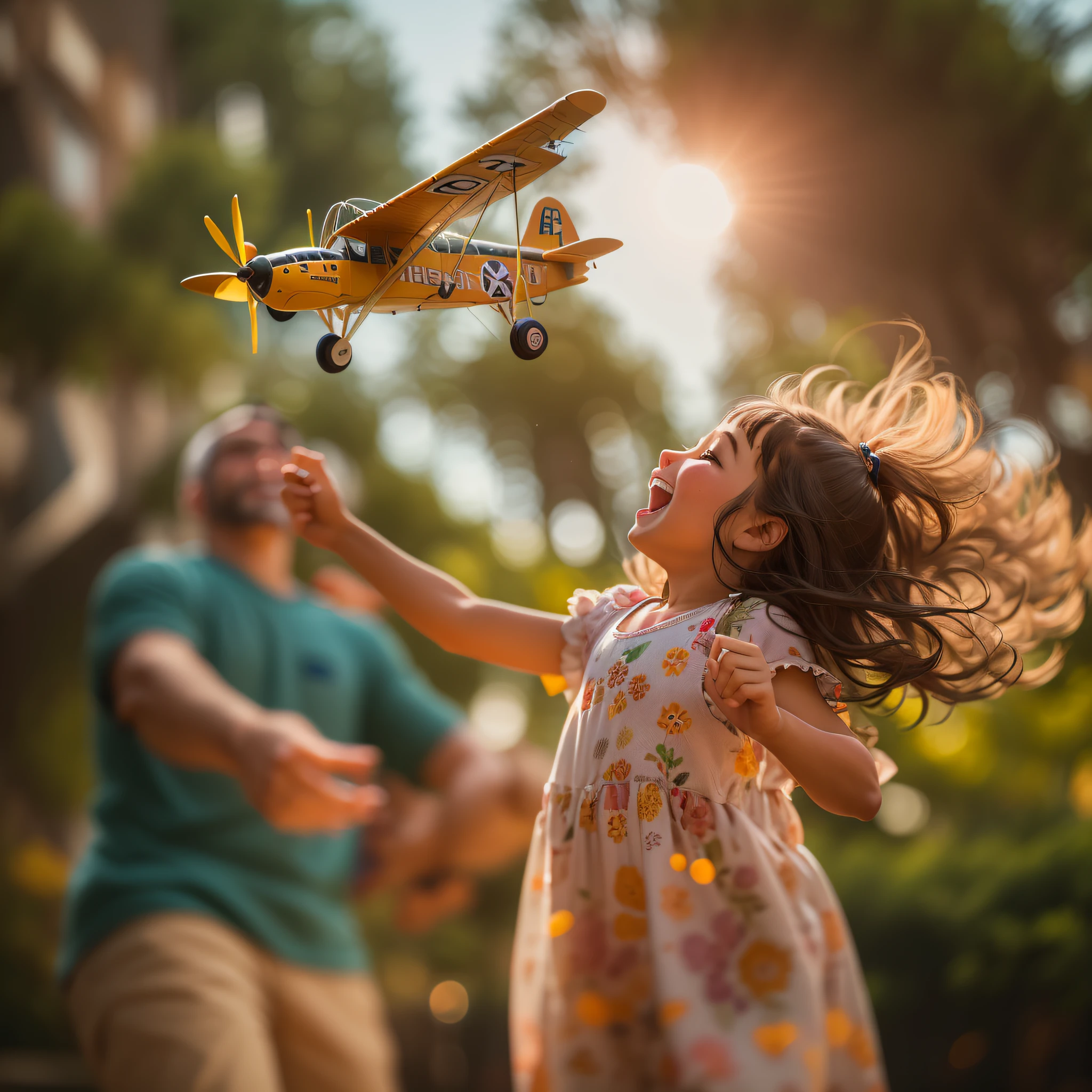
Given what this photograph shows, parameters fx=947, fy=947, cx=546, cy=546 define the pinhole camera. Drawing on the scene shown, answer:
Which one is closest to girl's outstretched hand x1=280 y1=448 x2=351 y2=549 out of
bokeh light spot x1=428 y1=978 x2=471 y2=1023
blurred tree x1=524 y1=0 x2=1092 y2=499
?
blurred tree x1=524 y1=0 x2=1092 y2=499

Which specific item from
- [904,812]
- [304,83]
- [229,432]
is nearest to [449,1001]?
[904,812]

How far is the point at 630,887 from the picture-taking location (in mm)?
860

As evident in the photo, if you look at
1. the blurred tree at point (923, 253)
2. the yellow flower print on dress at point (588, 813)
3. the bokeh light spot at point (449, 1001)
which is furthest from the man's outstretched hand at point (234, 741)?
the bokeh light spot at point (449, 1001)

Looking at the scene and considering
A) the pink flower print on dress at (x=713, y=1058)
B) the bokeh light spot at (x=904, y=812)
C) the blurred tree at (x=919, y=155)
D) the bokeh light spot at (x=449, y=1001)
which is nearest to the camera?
the pink flower print on dress at (x=713, y=1058)

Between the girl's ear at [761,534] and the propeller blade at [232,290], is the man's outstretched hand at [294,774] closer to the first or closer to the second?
the girl's ear at [761,534]

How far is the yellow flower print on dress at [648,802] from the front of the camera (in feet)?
2.77

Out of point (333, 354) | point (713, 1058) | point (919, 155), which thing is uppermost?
point (919, 155)

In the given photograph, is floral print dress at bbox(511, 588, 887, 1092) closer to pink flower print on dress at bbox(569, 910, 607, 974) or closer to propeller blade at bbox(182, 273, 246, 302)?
pink flower print on dress at bbox(569, 910, 607, 974)

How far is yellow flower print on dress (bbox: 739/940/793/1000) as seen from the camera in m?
0.82

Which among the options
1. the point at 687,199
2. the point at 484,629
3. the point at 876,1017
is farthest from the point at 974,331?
the point at 484,629

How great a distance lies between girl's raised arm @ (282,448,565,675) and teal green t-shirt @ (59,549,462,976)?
953mm

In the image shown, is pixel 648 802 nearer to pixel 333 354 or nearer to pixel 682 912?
pixel 682 912

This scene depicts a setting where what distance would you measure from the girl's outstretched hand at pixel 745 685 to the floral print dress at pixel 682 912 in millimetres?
87

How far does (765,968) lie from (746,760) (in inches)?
7.0
